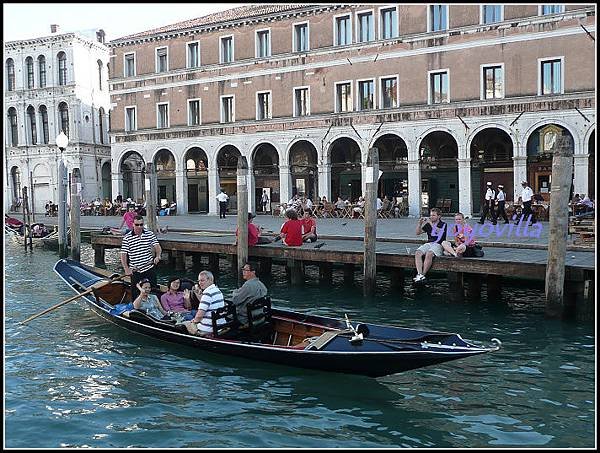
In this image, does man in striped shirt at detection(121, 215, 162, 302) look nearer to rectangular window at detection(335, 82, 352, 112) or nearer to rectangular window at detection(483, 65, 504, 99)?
rectangular window at detection(483, 65, 504, 99)

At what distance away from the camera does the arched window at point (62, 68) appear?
36250mm

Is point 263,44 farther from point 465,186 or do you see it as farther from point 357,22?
point 465,186

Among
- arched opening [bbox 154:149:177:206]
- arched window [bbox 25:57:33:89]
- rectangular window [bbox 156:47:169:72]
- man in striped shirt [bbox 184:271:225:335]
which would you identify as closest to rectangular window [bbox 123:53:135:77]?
rectangular window [bbox 156:47:169:72]

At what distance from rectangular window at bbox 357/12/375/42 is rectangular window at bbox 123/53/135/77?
10814 mm

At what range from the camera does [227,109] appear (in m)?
27.1

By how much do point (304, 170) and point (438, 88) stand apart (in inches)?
272

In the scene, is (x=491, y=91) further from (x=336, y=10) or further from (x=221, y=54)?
(x=221, y=54)

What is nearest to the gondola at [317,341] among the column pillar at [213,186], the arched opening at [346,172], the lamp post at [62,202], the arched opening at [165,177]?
the lamp post at [62,202]

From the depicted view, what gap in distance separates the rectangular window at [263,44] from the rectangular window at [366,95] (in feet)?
13.8

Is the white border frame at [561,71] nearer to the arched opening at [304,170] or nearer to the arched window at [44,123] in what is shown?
the arched opening at [304,170]

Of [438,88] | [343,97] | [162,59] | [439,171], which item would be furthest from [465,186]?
[162,59]

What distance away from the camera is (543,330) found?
882cm

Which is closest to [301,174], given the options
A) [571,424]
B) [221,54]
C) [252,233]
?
[221,54]

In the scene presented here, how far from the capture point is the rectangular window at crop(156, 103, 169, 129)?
28625 millimetres
